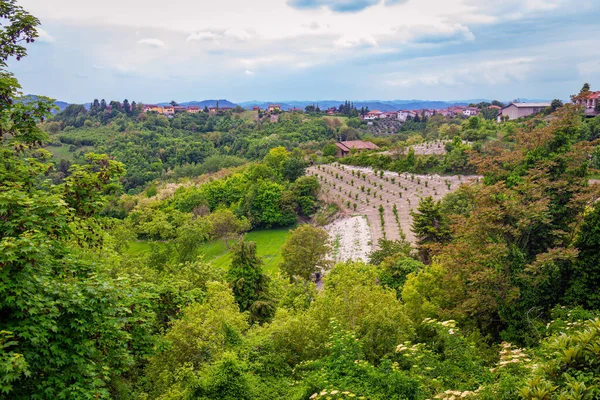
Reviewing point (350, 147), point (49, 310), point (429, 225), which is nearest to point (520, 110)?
point (350, 147)

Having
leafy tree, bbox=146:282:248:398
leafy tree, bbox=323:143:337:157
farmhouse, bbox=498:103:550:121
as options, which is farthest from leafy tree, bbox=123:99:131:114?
leafy tree, bbox=146:282:248:398

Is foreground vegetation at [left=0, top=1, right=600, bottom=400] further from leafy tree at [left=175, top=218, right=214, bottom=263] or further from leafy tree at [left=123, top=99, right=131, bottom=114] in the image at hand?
leafy tree at [left=123, top=99, right=131, bottom=114]

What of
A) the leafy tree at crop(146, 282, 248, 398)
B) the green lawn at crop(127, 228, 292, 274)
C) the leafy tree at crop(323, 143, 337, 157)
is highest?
the leafy tree at crop(323, 143, 337, 157)

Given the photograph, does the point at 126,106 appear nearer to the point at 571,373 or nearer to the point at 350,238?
the point at 350,238

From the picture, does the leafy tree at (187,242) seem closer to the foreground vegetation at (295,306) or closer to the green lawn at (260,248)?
the foreground vegetation at (295,306)

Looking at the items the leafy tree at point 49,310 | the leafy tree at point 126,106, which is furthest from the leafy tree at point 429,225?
the leafy tree at point 126,106

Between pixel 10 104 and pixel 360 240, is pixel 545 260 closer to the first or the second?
pixel 10 104
